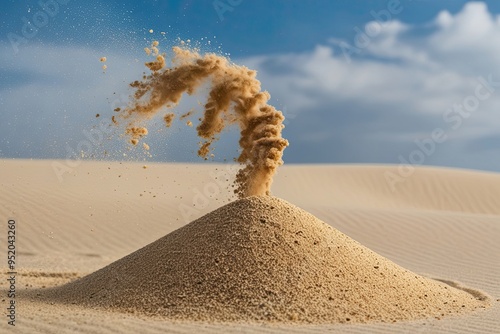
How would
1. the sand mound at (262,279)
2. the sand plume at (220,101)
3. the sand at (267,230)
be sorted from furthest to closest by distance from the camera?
the sand plume at (220,101), the sand mound at (262,279), the sand at (267,230)

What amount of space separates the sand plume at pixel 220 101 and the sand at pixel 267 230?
2.73 feet

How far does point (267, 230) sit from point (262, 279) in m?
0.93

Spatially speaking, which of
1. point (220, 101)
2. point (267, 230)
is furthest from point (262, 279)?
point (220, 101)

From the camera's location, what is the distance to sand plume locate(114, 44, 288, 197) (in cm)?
857

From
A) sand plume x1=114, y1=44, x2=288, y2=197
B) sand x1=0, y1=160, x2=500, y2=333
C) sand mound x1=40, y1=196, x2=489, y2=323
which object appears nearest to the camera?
sand x1=0, y1=160, x2=500, y2=333

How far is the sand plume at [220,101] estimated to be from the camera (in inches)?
337

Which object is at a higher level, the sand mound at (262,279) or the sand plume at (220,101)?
the sand plume at (220,101)

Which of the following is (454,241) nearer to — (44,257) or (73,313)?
(44,257)

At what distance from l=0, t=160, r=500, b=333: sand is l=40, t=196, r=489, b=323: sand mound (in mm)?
37

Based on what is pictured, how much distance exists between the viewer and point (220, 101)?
875 cm

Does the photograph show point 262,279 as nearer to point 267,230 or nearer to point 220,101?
point 267,230

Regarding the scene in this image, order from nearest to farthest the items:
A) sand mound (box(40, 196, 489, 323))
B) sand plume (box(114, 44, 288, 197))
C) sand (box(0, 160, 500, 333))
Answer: sand (box(0, 160, 500, 333)) < sand mound (box(40, 196, 489, 323)) < sand plume (box(114, 44, 288, 197))

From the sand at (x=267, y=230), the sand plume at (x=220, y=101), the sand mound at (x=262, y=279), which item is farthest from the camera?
the sand plume at (x=220, y=101)

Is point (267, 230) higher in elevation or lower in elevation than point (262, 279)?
higher
